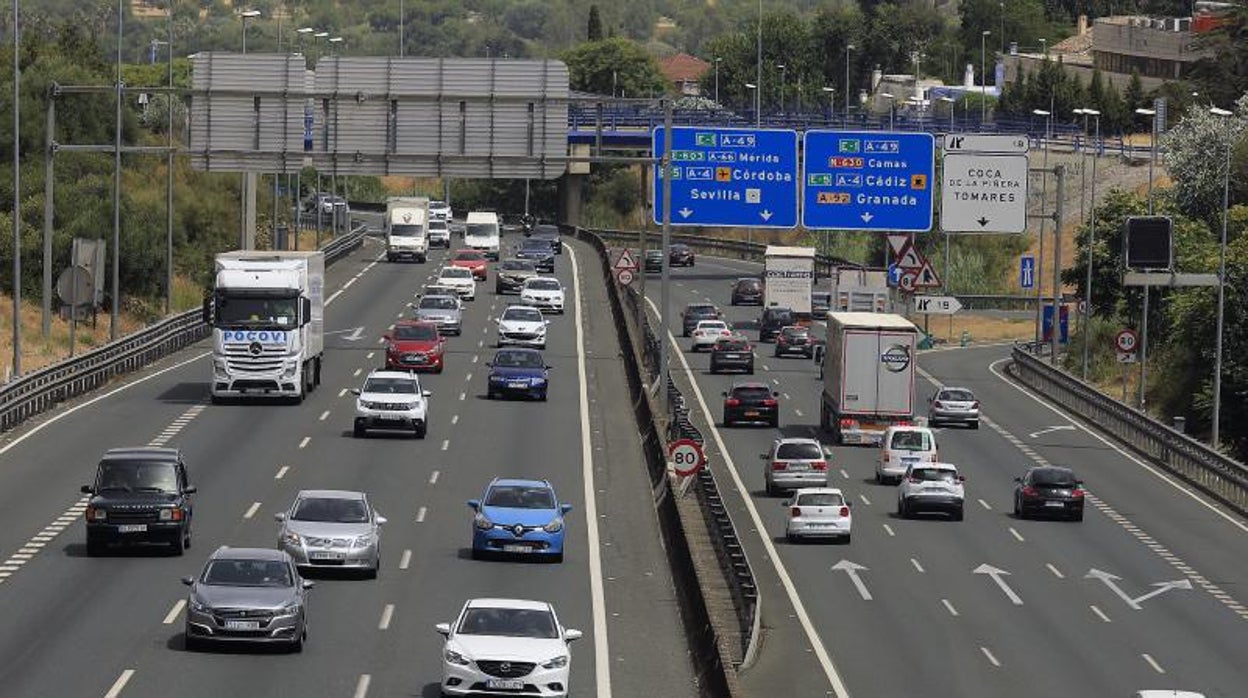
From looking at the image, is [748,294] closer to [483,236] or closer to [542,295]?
[483,236]

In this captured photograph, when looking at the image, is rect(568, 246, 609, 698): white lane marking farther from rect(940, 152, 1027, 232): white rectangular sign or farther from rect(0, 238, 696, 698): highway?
rect(940, 152, 1027, 232): white rectangular sign

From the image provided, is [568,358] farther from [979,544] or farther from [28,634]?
[28,634]

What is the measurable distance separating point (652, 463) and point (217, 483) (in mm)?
10065

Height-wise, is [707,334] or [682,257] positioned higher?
[682,257]

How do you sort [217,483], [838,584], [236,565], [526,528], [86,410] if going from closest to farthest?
1. [236,565]
2. [526,528]
3. [838,584]
4. [217,483]
5. [86,410]

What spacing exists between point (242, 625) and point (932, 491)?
24921 mm

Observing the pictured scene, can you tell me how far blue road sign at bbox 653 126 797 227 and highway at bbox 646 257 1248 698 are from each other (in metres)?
6.01

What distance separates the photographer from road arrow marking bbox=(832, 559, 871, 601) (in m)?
44.8

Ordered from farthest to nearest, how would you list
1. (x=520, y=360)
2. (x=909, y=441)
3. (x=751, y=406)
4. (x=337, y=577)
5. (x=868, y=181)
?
(x=868, y=181) < (x=751, y=406) < (x=520, y=360) < (x=909, y=441) < (x=337, y=577)

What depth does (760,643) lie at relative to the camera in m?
38.7

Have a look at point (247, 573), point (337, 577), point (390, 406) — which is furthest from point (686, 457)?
point (247, 573)

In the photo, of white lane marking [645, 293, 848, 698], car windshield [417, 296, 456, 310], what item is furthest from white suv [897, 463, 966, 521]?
car windshield [417, 296, 456, 310]

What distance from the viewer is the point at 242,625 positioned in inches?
1292

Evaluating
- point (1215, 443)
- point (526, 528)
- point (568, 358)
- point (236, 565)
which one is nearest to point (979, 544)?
point (526, 528)
